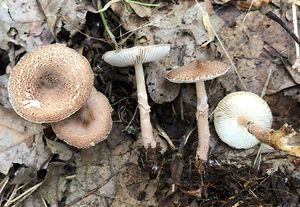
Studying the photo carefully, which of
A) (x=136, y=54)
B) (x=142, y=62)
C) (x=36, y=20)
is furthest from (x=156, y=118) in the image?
(x=36, y=20)

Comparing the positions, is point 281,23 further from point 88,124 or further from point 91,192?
point 91,192

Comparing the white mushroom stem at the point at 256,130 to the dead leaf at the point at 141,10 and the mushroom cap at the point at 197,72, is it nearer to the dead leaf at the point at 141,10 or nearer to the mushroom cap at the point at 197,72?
the mushroom cap at the point at 197,72

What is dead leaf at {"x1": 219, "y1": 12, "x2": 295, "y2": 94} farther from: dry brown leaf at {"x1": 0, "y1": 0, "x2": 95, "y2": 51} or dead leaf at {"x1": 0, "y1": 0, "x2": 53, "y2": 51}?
dead leaf at {"x1": 0, "y1": 0, "x2": 53, "y2": 51}

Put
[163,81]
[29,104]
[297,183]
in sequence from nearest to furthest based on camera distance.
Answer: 1. [29,104]
2. [297,183]
3. [163,81]

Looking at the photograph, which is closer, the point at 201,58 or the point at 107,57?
the point at 107,57

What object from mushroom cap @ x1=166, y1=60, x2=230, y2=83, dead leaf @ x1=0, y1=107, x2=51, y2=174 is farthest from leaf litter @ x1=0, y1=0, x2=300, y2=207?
mushroom cap @ x1=166, y1=60, x2=230, y2=83

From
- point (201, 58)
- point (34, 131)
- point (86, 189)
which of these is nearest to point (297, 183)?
point (201, 58)

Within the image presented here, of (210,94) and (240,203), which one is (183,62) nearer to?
(210,94)

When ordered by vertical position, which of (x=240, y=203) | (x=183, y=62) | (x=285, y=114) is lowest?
(x=240, y=203)
